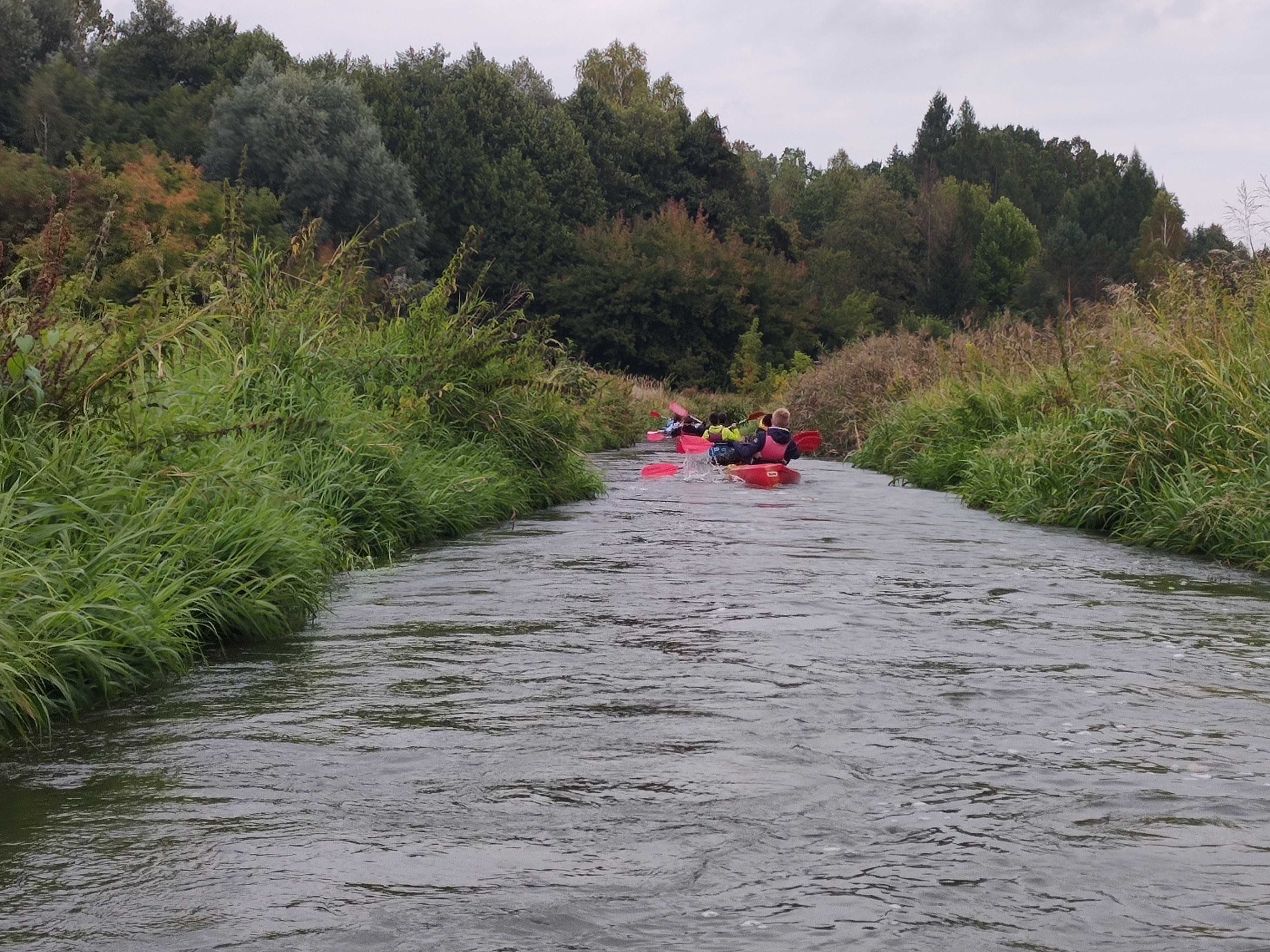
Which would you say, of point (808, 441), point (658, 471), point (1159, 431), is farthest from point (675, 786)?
point (808, 441)

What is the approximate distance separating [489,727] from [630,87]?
7208 centimetres

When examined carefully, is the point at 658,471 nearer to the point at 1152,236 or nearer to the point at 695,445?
the point at 695,445

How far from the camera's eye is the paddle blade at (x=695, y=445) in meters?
20.1

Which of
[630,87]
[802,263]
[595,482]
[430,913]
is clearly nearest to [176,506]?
[430,913]

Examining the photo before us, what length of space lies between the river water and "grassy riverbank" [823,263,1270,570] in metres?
2.51

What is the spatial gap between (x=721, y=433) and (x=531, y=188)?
115 ft

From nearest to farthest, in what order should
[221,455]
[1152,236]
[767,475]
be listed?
[221,455] → [767,475] → [1152,236]

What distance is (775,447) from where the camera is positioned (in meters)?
18.0

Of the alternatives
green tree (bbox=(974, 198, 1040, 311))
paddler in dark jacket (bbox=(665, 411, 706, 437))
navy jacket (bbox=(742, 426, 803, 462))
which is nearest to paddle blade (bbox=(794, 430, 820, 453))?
navy jacket (bbox=(742, 426, 803, 462))

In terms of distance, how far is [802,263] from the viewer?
51.0m

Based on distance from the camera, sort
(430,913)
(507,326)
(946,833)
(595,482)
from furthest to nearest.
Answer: (595,482) → (507,326) → (946,833) → (430,913)

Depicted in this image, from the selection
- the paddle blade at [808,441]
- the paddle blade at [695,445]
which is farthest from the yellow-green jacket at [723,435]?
the paddle blade at [808,441]

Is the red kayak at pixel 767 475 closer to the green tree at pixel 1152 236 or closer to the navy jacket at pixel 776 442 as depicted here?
the navy jacket at pixel 776 442

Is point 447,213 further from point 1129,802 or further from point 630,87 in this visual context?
point 1129,802
